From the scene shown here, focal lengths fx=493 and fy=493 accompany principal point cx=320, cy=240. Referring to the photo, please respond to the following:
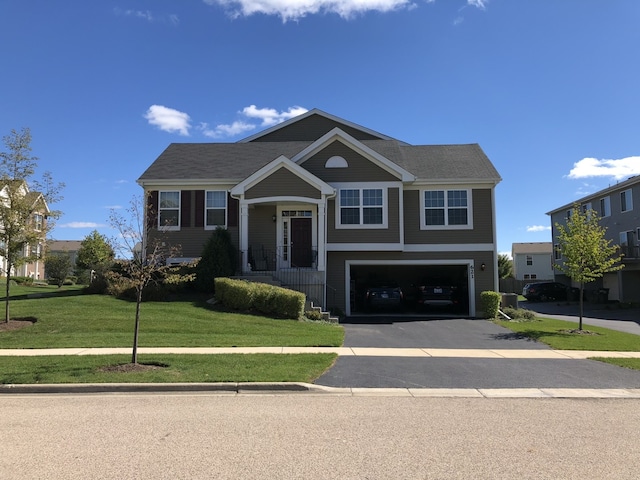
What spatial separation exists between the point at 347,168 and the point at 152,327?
10.7 metres

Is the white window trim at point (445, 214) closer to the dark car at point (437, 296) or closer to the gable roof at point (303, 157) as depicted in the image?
the gable roof at point (303, 157)

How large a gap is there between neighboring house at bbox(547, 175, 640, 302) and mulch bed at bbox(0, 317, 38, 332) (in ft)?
100

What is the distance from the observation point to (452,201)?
69.7 ft

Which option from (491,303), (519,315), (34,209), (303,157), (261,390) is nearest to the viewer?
(261,390)

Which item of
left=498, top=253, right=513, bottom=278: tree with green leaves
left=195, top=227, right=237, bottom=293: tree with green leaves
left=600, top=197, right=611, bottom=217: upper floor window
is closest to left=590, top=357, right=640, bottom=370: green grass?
left=195, top=227, right=237, bottom=293: tree with green leaves

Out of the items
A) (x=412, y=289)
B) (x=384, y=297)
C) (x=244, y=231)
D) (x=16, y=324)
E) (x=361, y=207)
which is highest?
(x=361, y=207)

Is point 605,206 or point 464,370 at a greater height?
point 605,206

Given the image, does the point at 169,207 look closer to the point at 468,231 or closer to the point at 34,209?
the point at 34,209

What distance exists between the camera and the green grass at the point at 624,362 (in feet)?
34.4

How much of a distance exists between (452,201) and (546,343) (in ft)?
29.2

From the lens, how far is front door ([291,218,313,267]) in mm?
20797

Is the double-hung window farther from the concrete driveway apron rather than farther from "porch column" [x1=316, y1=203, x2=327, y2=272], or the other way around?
the concrete driveway apron

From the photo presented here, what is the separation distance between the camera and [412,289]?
24766mm

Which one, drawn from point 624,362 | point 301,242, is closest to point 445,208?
point 301,242
